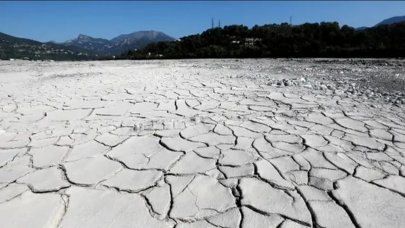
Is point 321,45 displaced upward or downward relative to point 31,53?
upward

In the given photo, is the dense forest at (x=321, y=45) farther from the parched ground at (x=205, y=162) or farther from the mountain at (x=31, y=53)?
the parched ground at (x=205, y=162)

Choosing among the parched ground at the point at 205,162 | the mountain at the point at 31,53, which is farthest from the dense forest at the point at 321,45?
the parched ground at the point at 205,162

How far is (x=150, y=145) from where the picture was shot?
2467 mm

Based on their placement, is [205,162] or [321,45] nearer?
[205,162]

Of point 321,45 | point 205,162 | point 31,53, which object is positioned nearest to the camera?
point 205,162

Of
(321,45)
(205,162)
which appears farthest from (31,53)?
(205,162)

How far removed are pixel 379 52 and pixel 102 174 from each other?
13.1 m

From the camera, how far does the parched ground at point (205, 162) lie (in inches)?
61.8

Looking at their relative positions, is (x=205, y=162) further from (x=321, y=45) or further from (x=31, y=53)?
(x=31, y=53)

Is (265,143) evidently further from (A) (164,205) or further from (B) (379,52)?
(B) (379,52)

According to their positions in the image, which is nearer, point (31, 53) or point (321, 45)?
point (321, 45)

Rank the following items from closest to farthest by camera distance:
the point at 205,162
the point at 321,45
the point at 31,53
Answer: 1. the point at 205,162
2. the point at 321,45
3. the point at 31,53

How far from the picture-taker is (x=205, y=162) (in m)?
2.13

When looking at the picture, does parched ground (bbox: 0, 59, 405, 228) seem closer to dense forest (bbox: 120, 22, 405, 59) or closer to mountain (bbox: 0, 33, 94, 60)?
dense forest (bbox: 120, 22, 405, 59)
